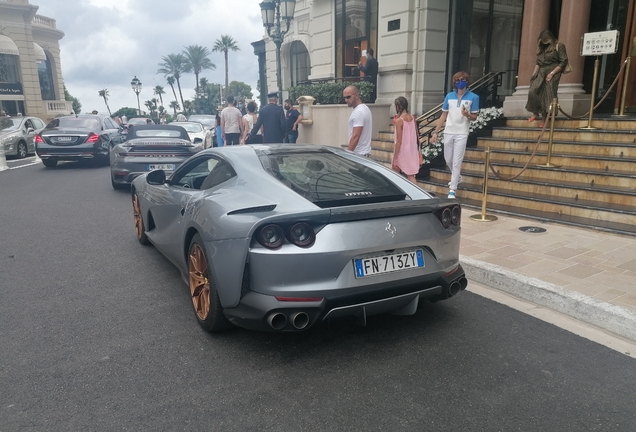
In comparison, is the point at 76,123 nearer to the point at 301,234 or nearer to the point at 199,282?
the point at 199,282

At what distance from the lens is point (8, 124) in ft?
62.5

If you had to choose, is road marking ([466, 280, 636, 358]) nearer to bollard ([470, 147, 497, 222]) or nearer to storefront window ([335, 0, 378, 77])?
bollard ([470, 147, 497, 222])

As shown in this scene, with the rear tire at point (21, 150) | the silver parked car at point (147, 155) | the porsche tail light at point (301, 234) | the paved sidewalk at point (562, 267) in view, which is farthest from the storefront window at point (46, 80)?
the porsche tail light at point (301, 234)

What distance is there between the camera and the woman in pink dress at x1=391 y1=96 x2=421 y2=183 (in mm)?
7383

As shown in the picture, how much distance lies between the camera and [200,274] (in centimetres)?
369

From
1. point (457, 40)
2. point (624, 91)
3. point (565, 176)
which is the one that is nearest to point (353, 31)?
point (457, 40)

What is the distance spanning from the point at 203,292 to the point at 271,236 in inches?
37.2

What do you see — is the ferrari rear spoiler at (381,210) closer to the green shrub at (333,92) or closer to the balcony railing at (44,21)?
the green shrub at (333,92)

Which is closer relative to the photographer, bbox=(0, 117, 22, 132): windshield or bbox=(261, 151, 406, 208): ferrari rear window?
bbox=(261, 151, 406, 208): ferrari rear window

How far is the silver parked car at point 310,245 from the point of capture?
9.96 feet

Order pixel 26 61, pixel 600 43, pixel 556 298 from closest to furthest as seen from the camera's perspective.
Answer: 1. pixel 556 298
2. pixel 600 43
3. pixel 26 61

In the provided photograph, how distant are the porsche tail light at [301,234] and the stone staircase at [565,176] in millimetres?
4635

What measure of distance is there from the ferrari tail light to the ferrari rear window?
289 mm

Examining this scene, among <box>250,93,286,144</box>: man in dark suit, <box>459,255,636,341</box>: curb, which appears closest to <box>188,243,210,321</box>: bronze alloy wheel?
<box>459,255,636,341</box>: curb
